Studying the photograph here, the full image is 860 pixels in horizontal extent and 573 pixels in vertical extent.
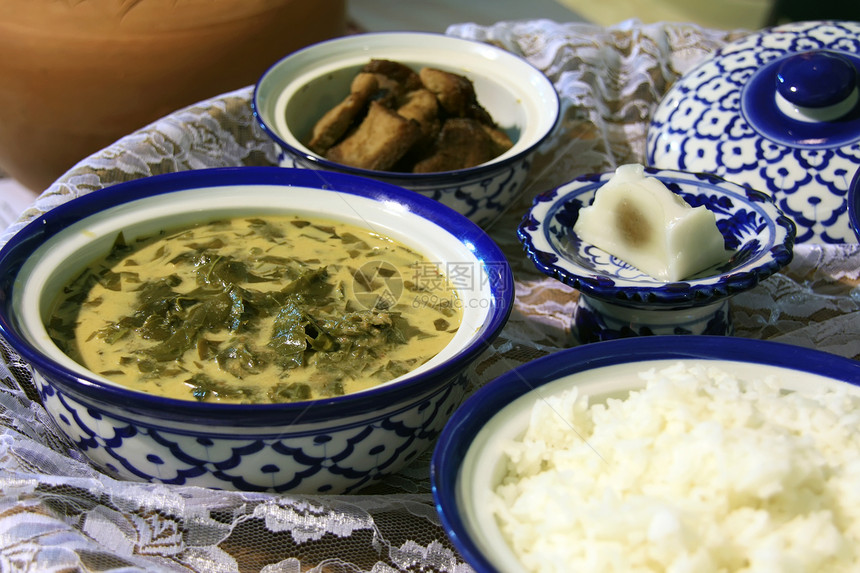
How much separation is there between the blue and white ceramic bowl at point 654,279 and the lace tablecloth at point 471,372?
0.20 meters

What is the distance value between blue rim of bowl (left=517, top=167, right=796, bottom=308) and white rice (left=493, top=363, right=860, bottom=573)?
0.28 meters

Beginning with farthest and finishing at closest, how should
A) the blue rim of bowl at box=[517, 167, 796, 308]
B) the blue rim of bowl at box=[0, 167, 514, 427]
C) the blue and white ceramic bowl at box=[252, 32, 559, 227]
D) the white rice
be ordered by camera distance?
1. the blue and white ceramic bowl at box=[252, 32, 559, 227]
2. the blue rim of bowl at box=[517, 167, 796, 308]
3. the blue rim of bowl at box=[0, 167, 514, 427]
4. the white rice

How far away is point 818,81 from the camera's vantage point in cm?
203

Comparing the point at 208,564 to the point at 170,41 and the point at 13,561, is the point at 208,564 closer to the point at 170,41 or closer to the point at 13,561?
the point at 13,561

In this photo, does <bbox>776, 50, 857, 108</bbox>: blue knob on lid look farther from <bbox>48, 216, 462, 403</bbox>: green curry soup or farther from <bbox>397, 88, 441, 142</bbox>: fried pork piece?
<bbox>48, 216, 462, 403</bbox>: green curry soup

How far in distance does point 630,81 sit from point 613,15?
424 cm

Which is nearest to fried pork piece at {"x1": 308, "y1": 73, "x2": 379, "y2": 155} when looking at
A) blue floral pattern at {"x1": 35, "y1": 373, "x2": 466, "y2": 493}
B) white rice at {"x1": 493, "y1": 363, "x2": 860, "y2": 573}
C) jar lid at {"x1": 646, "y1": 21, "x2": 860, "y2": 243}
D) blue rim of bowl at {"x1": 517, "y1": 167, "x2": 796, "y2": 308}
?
blue rim of bowl at {"x1": 517, "y1": 167, "x2": 796, "y2": 308}

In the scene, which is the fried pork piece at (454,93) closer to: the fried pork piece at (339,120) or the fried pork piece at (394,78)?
the fried pork piece at (394,78)

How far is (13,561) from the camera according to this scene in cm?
123

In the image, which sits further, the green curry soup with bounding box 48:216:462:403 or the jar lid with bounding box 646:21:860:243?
the jar lid with bounding box 646:21:860:243

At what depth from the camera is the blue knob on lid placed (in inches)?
79.8

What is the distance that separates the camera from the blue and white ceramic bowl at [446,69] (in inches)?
79.3

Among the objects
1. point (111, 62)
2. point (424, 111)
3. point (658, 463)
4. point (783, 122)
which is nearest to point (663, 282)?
point (658, 463)

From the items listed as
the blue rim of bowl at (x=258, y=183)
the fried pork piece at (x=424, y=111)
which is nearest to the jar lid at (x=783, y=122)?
the fried pork piece at (x=424, y=111)
